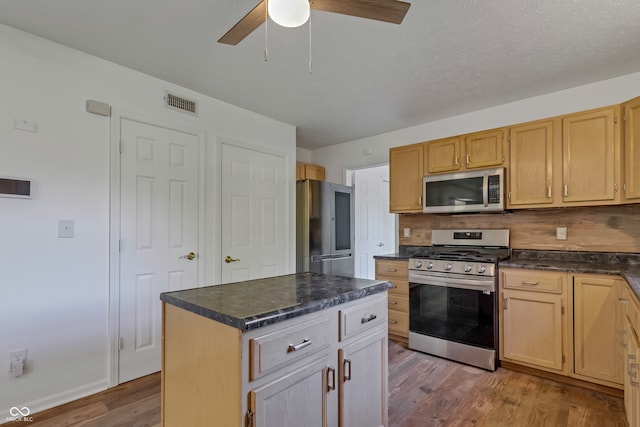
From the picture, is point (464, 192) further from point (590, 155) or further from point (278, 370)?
point (278, 370)

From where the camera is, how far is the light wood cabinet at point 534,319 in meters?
2.42

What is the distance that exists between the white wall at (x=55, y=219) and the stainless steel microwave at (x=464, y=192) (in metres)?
2.81

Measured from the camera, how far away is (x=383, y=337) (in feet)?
5.52

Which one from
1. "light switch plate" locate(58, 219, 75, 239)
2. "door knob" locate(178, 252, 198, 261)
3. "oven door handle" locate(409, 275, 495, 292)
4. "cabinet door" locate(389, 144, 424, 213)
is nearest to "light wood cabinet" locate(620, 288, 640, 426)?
"oven door handle" locate(409, 275, 495, 292)

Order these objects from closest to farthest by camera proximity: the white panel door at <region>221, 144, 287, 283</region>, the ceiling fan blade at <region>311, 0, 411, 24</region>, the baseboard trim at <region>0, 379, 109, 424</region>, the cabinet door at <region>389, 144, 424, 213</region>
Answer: the ceiling fan blade at <region>311, 0, 411, 24</region>
the baseboard trim at <region>0, 379, 109, 424</region>
the white panel door at <region>221, 144, 287, 283</region>
the cabinet door at <region>389, 144, 424, 213</region>

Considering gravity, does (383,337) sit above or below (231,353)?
below

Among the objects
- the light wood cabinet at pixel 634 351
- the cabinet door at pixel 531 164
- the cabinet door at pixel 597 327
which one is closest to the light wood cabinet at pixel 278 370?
the light wood cabinet at pixel 634 351

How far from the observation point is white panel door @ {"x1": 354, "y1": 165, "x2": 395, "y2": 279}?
497cm

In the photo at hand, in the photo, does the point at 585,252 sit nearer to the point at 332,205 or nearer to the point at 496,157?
the point at 496,157

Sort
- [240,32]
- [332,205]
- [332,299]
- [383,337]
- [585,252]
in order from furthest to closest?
[332,205] < [585,252] < [383,337] < [240,32] < [332,299]

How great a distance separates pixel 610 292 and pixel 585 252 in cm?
66

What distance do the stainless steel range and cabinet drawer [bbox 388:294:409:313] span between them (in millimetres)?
136

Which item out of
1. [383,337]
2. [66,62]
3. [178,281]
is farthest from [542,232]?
[66,62]

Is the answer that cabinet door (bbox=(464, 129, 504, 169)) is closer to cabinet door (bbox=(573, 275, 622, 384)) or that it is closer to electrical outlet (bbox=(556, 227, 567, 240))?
electrical outlet (bbox=(556, 227, 567, 240))
